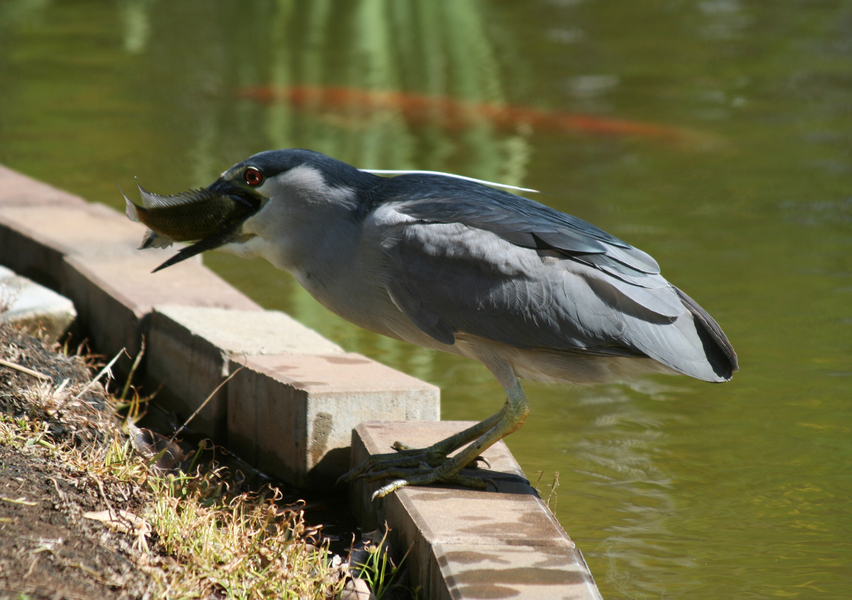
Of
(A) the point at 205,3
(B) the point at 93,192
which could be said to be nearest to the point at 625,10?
(A) the point at 205,3

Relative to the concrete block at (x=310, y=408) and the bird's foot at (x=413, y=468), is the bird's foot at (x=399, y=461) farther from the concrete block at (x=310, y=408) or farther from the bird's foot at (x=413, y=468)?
the concrete block at (x=310, y=408)

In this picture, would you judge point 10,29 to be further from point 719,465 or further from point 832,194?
point 719,465

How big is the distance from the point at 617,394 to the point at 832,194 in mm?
3952

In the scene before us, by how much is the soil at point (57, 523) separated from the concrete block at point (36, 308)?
1095 mm

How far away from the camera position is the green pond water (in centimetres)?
398

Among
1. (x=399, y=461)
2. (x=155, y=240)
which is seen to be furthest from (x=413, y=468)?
(x=155, y=240)

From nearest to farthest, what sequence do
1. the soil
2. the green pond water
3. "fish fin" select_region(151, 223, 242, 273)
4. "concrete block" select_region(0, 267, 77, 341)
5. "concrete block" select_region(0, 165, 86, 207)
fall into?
1. the soil
2. "fish fin" select_region(151, 223, 242, 273)
3. the green pond water
4. "concrete block" select_region(0, 267, 77, 341)
5. "concrete block" select_region(0, 165, 86, 207)

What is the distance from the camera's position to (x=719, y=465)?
4273 mm

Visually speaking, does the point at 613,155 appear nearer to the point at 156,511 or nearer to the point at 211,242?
the point at 211,242

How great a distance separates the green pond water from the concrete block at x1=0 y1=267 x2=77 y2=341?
1540 millimetres

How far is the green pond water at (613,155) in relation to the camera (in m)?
3.98

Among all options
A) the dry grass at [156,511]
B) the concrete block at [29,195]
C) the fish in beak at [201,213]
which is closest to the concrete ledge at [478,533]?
the dry grass at [156,511]

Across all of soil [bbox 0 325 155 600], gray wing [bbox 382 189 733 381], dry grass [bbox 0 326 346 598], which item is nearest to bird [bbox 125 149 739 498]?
gray wing [bbox 382 189 733 381]

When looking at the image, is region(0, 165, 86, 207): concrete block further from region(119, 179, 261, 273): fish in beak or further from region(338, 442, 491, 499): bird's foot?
region(338, 442, 491, 499): bird's foot
